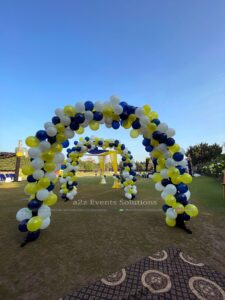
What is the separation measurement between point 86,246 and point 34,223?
126 centimetres

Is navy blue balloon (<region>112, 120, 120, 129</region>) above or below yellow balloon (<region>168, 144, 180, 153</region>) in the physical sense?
above

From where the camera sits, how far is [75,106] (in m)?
3.95

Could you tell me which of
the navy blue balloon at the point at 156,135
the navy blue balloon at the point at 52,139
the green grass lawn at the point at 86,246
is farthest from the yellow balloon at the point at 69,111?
the green grass lawn at the point at 86,246

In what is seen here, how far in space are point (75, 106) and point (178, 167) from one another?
10.1ft

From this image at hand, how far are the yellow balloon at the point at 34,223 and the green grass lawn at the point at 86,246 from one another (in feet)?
1.05

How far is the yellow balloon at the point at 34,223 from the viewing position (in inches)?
136

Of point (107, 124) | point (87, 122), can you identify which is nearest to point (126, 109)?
point (107, 124)

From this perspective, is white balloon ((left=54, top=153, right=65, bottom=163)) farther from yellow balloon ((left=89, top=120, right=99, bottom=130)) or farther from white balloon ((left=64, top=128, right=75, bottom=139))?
yellow balloon ((left=89, top=120, right=99, bottom=130))

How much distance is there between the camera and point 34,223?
3.51 m

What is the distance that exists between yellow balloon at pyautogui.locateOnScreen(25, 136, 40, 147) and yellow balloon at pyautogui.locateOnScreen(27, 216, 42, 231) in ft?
5.50

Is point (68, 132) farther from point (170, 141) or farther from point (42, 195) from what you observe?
point (170, 141)

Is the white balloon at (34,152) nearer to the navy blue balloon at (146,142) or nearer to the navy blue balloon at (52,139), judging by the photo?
the navy blue balloon at (52,139)

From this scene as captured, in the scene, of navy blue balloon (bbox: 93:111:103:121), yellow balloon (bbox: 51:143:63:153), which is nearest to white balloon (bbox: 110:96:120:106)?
navy blue balloon (bbox: 93:111:103:121)

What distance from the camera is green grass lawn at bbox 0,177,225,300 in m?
2.30
